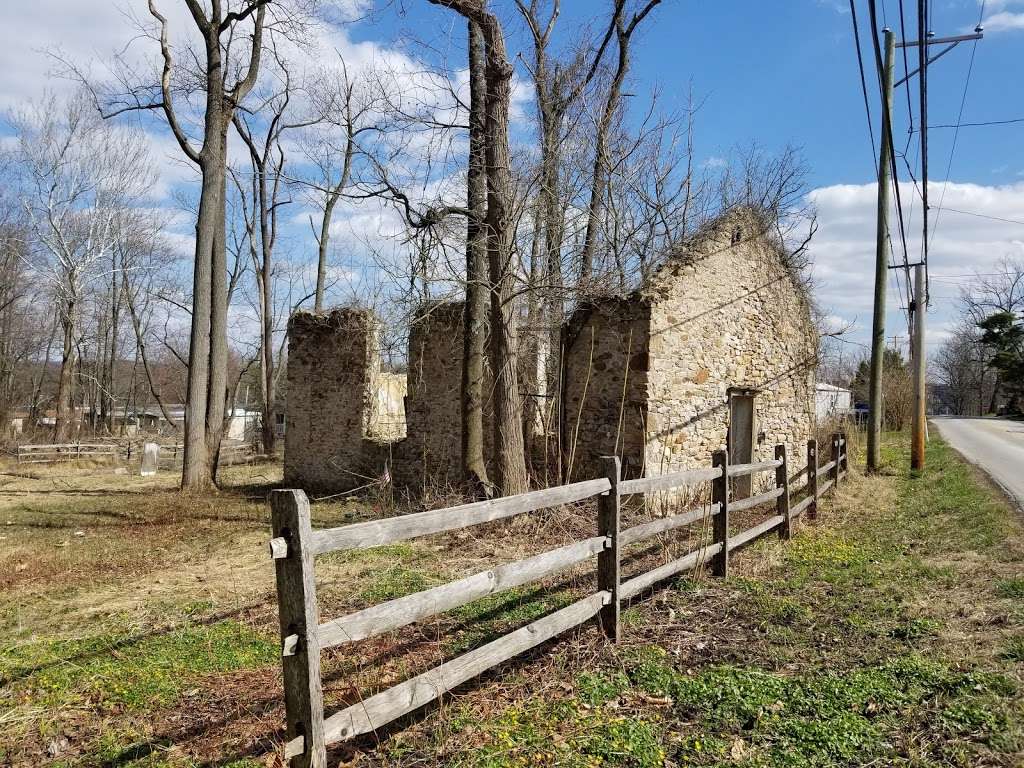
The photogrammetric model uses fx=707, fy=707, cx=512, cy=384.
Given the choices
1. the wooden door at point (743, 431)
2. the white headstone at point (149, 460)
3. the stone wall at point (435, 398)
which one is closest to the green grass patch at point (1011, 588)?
the wooden door at point (743, 431)

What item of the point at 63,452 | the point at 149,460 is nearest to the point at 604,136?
the point at 149,460

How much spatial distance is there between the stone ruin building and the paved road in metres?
3.71

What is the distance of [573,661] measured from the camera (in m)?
4.83

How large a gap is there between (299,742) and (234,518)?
31.4 ft

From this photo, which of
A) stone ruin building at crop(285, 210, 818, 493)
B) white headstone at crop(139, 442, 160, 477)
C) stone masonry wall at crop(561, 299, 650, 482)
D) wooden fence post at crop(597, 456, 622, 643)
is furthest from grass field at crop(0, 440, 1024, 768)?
white headstone at crop(139, 442, 160, 477)

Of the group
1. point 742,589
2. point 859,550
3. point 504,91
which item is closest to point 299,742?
point 742,589

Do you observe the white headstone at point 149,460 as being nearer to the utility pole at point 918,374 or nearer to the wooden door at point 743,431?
the wooden door at point 743,431

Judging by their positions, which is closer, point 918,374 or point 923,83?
point 923,83

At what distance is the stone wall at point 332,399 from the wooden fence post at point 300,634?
11235mm

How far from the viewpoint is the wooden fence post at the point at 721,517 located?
6.87m

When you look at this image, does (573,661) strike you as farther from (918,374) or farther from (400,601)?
(918,374)

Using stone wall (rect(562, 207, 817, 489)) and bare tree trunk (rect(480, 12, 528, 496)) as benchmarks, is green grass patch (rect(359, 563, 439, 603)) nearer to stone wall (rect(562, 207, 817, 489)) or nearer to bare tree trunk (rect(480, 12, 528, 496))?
bare tree trunk (rect(480, 12, 528, 496))

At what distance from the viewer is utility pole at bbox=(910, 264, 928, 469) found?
50.1 ft

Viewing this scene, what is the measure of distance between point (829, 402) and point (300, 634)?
3069 centimetres
